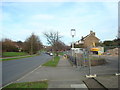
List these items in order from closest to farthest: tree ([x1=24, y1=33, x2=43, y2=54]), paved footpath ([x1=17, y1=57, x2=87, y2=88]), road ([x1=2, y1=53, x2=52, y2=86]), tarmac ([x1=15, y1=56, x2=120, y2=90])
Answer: tarmac ([x1=15, y1=56, x2=120, y2=90]), paved footpath ([x1=17, y1=57, x2=87, y2=88]), road ([x1=2, y1=53, x2=52, y2=86]), tree ([x1=24, y1=33, x2=43, y2=54])

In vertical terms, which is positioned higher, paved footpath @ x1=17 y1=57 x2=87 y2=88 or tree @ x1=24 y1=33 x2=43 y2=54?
tree @ x1=24 y1=33 x2=43 y2=54

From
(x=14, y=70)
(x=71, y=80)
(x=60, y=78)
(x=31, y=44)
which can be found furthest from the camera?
(x=31, y=44)

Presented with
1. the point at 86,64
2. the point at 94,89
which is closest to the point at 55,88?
the point at 94,89

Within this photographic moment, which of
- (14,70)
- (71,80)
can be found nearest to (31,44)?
(14,70)

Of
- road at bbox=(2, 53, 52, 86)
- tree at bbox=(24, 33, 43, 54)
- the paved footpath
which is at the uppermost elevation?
tree at bbox=(24, 33, 43, 54)

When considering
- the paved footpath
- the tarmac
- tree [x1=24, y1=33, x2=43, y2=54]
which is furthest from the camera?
tree [x1=24, y1=33, x2=43, y2=54]

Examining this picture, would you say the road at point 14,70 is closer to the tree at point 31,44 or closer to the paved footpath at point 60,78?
the paved footpath at point 60,78

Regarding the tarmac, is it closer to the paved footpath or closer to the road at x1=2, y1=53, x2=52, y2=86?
the paved footpath

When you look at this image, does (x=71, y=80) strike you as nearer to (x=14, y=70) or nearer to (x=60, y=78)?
(x=60, y=78)

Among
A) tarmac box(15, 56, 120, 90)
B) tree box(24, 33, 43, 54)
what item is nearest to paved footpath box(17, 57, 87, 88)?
tarmac box(15, 56, 120, 90)

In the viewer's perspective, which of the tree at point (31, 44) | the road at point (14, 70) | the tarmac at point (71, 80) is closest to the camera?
the tarmac at point (71, 80)

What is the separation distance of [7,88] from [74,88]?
3.01 meters

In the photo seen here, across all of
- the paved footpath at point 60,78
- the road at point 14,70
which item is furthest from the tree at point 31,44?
the paved footpath at point 60,78

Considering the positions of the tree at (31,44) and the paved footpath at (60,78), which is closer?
the paved footpath at (60,78)
